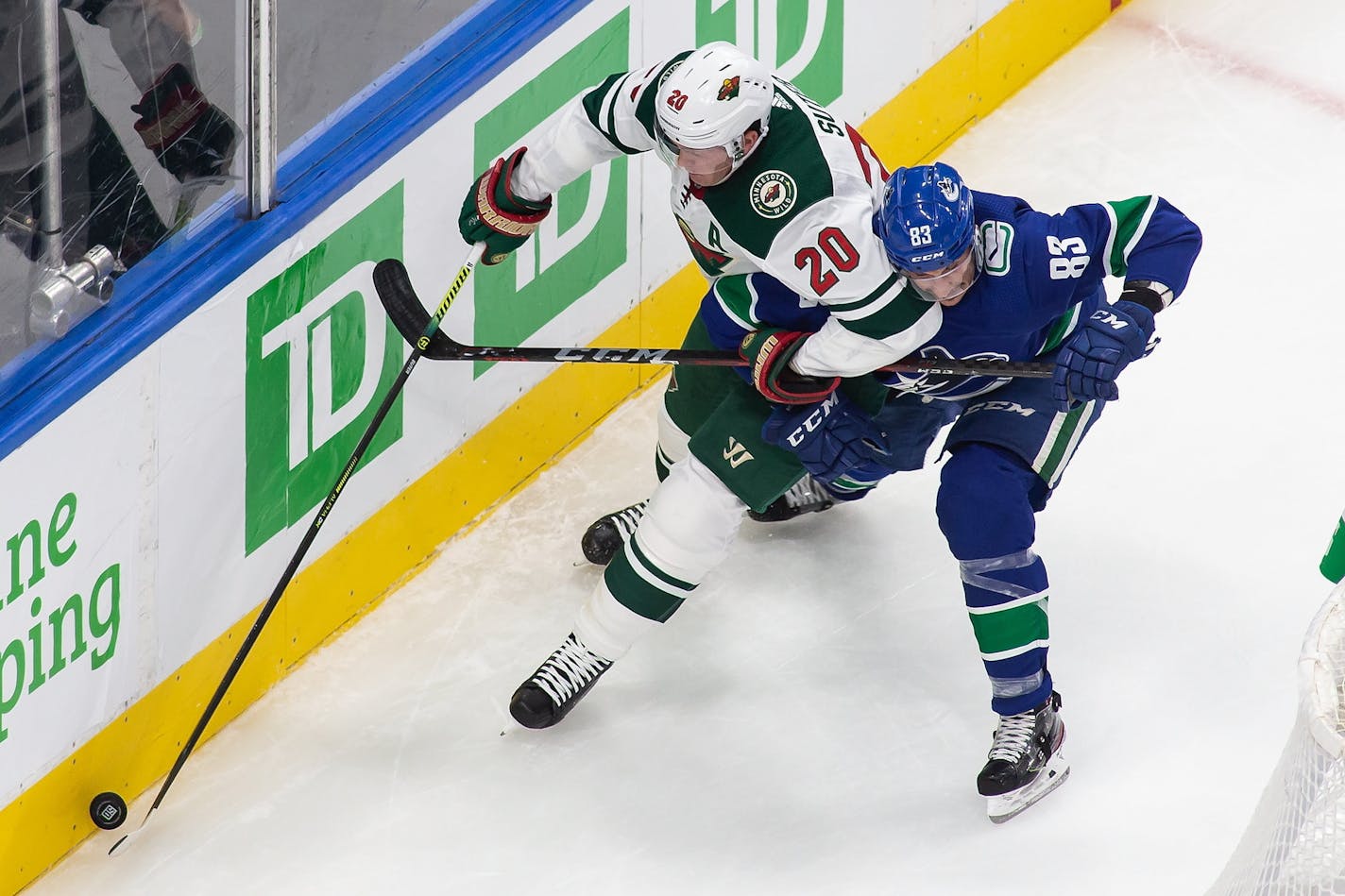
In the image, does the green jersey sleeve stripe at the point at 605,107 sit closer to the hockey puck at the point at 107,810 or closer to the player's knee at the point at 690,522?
the player's knee at the point at 690,522

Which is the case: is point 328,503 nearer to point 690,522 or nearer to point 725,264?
point 690,522

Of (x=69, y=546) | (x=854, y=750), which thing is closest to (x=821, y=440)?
(x=854, y=750)

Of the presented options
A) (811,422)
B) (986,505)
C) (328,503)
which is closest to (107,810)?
(328,503)

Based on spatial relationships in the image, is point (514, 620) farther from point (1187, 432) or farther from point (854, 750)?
point (1187, 432)

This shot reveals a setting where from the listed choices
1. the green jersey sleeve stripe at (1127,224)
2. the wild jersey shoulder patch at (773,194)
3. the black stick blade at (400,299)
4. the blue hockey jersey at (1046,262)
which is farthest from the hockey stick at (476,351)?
the green jersey sleeve stripe at (1127,224)

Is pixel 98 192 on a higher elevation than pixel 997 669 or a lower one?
higher

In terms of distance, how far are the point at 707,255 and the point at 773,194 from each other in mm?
254

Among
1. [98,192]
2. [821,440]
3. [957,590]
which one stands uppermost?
[98,192]

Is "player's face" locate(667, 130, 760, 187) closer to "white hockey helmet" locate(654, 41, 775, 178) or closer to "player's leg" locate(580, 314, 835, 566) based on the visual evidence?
"white hockey helmet" locate(654, 41, 775, 178)

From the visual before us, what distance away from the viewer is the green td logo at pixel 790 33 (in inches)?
205

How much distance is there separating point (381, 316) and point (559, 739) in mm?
852

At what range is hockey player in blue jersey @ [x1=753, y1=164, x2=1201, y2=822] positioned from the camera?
397 centimetres

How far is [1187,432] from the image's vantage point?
5.18m

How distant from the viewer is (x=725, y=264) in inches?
169
